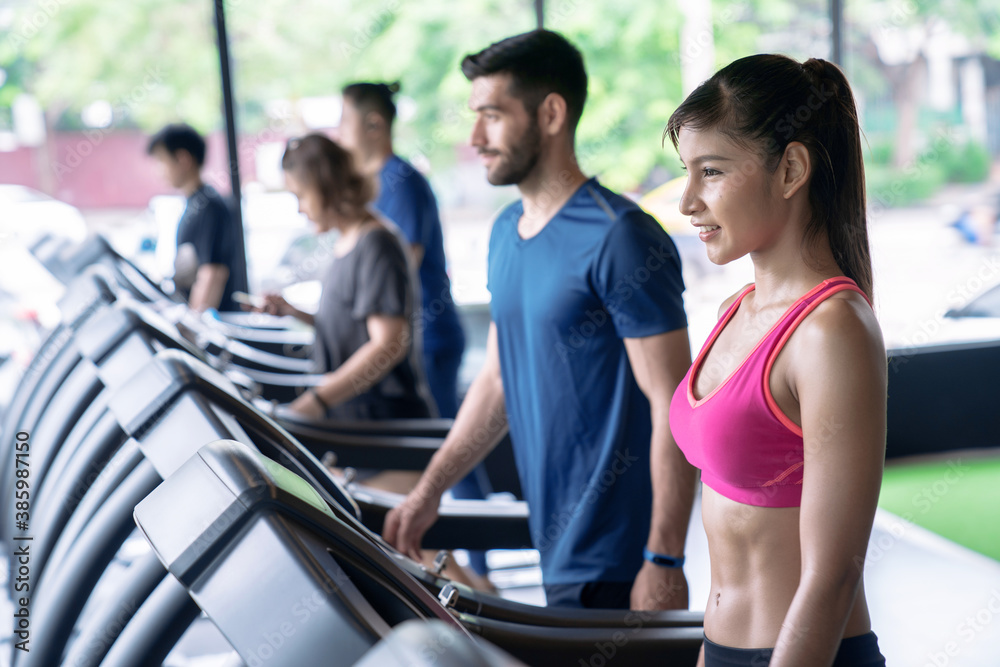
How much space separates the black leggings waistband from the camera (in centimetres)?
113

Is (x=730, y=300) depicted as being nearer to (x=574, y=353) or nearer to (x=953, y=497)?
(x=574, y=353)

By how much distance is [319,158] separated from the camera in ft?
9.34

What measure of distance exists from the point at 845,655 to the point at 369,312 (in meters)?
1.86

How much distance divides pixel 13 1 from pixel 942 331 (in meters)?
5.33

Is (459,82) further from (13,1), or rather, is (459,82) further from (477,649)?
(477,649)

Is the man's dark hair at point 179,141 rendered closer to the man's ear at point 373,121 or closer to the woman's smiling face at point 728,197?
the man's ear at point 373,121

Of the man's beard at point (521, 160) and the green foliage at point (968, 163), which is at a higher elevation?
the man's beard at point (521, 160)

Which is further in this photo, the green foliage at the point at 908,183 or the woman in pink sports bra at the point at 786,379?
the green foliage at the point at 908,183

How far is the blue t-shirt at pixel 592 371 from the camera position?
174 centimetres

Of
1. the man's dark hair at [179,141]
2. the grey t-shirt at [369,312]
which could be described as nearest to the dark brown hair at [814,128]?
the grey t-shirt at [369,312]

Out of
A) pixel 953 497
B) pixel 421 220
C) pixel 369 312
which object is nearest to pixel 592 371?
pixel 369 312

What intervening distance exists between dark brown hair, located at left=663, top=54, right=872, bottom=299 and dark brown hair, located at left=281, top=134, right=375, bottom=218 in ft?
5.89

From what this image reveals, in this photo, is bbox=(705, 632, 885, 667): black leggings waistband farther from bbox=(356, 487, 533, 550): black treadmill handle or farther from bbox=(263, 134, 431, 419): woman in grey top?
bbox=(263, 134, 431, 419): woman in grey top

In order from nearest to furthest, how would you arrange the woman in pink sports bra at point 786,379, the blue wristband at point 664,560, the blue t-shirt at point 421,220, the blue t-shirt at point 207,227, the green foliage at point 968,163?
the woman in pink sports bra at point 786,379, the blue wristband at point 664,560, the blue t-shirt at point 421,220, the blue t-shirt at point 207,227, the green foliage at point 968,163
